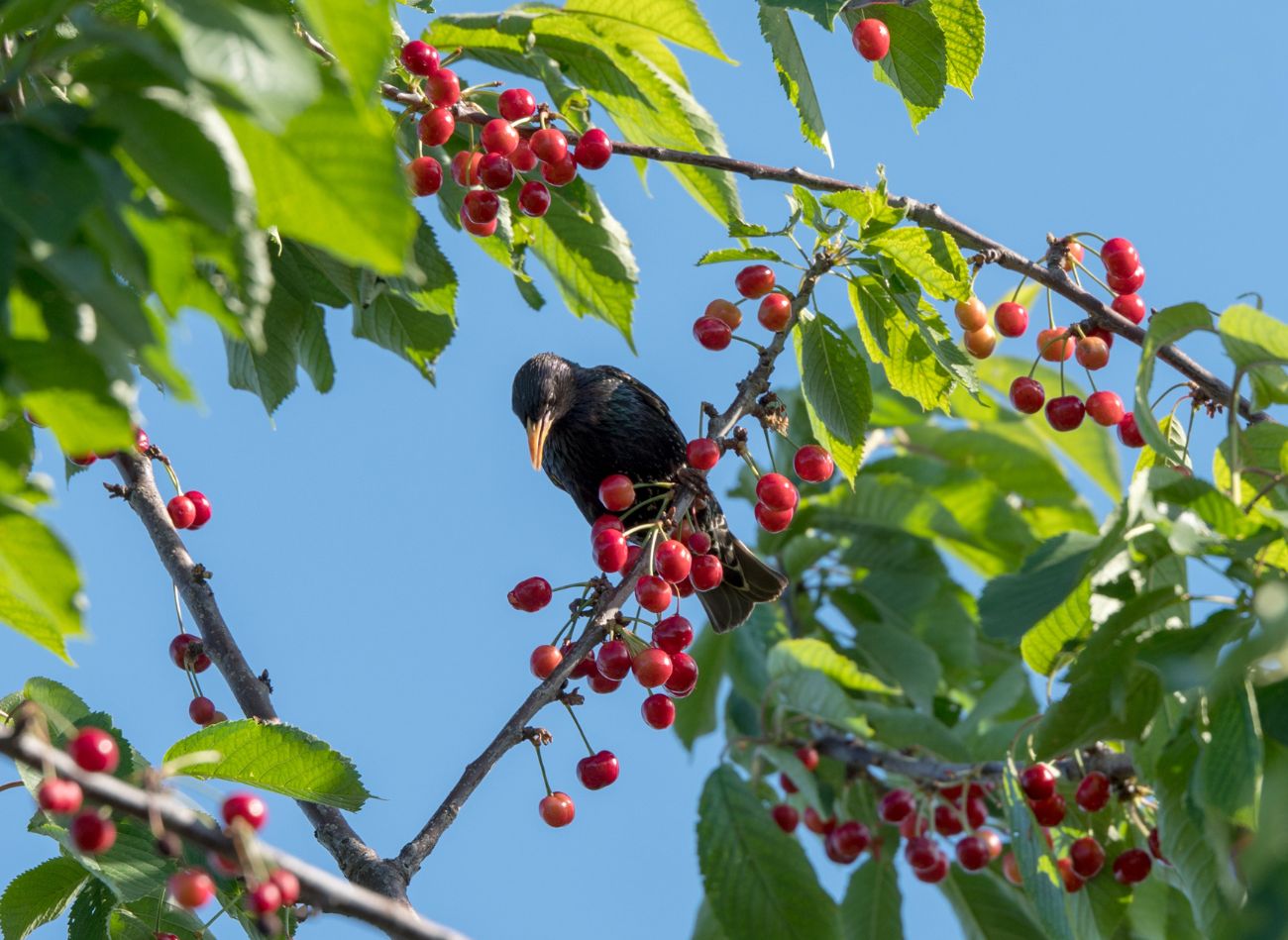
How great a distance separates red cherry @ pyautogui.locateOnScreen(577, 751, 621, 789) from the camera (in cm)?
258

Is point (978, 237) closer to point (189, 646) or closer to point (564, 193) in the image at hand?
point (564, 193)

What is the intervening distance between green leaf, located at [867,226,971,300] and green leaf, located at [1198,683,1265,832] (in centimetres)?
111

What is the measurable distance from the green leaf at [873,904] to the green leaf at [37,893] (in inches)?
84.5

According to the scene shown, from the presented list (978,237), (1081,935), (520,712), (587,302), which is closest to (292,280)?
(587,302)

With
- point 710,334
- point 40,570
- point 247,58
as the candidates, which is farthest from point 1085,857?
point 247,58

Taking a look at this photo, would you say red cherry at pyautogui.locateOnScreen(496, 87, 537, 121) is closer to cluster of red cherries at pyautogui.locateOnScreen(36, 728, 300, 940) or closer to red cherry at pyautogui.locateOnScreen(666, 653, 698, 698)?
red cherry at pyautogui.locateOnScreen(666, 653, 698, 698)

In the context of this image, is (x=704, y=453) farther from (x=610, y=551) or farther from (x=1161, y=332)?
(x=1161, y=332)

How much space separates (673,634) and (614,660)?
13cm

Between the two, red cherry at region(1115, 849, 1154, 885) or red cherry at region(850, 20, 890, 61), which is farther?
red cherry at region(1115, 849, 1154, 885)

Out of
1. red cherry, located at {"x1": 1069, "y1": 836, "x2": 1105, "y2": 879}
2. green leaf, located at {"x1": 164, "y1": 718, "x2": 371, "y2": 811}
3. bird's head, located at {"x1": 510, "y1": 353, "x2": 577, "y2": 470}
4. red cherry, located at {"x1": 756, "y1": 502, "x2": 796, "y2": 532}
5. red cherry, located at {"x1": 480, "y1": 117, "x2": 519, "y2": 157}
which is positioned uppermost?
bird's head, located at {"x1": 510, "y1": 353, "x2": 577, "y2": 470}

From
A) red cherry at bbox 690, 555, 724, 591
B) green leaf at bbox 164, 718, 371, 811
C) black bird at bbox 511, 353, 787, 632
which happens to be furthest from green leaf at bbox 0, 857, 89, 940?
black bird at bbox 511, 353, 787, 632

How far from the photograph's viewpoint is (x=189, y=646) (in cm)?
270

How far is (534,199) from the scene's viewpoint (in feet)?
Result: 9.27

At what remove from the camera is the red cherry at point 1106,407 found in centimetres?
292
